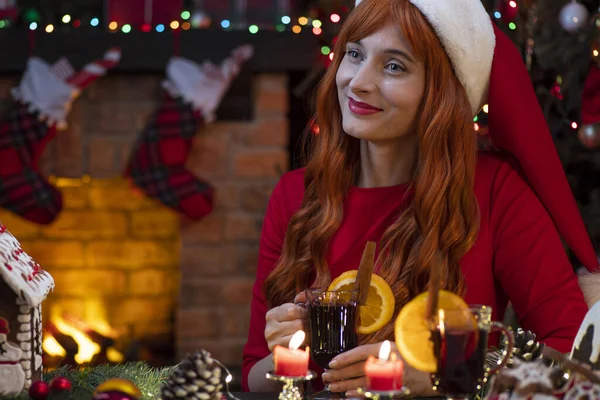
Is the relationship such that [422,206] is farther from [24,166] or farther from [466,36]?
[24,166]

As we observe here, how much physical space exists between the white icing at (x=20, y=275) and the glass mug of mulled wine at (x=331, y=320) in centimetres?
46

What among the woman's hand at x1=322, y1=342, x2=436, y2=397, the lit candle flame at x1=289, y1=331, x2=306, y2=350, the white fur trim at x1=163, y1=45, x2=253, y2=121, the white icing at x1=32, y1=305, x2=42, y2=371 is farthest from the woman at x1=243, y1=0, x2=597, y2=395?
the white fur trim at x1=163, y1=45, x2=253, y2=121

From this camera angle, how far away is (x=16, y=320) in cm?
139

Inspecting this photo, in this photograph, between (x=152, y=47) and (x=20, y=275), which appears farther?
(x=152, y=47)

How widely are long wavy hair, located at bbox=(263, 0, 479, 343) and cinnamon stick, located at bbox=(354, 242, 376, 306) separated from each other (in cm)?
29

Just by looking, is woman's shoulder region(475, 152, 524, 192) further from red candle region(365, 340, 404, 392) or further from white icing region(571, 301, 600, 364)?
red candle region(365, 340, 404, 392)

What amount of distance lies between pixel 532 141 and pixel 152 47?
1769 millimetres

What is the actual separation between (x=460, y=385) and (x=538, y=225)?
0.83 metres

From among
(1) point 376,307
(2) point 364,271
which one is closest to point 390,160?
(1) point 376,307

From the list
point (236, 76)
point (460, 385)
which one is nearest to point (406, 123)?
point (460, 385)

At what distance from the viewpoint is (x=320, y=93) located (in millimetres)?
2141

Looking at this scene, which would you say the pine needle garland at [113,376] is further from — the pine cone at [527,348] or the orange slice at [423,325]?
the pine cone at [527,348]

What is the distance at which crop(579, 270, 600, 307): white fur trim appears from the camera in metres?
1.96

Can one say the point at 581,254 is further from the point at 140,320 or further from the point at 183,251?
the point at 140,320
